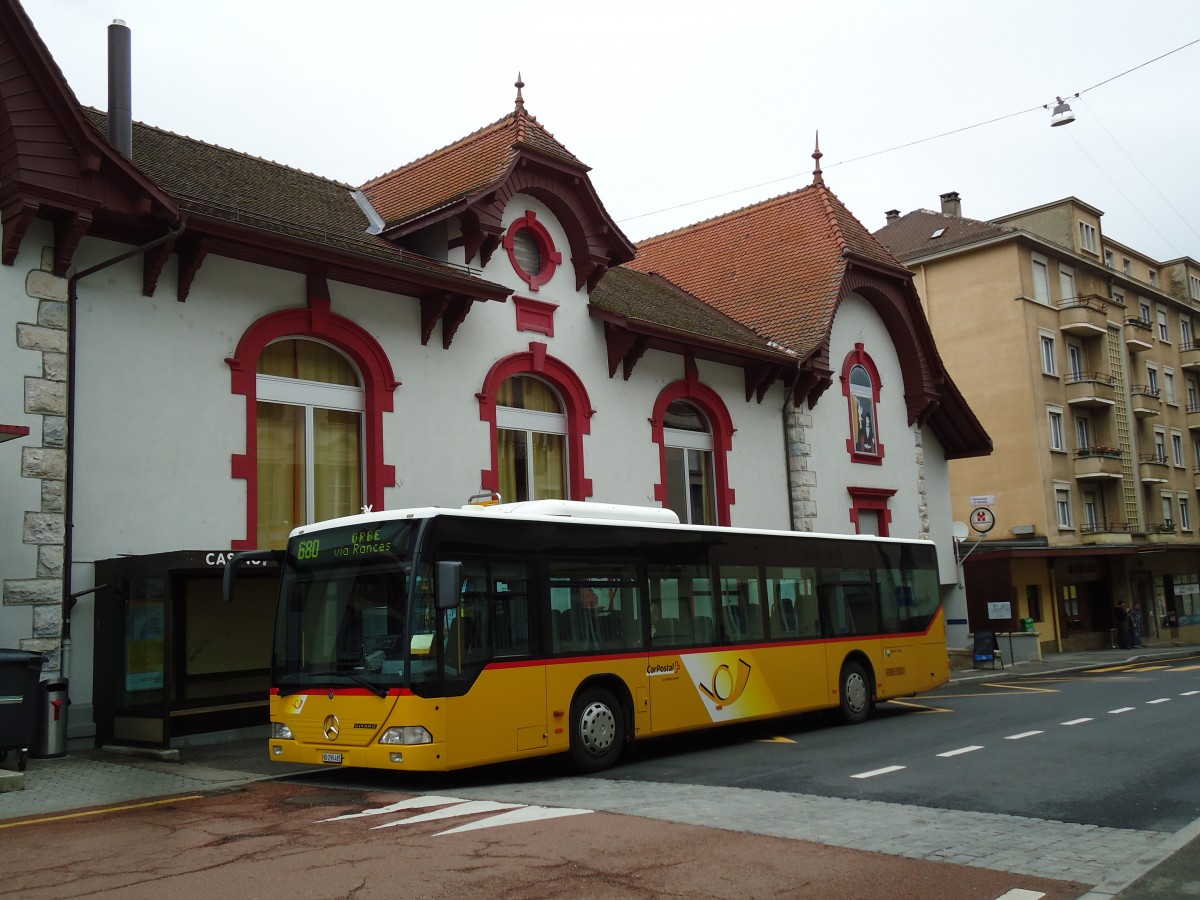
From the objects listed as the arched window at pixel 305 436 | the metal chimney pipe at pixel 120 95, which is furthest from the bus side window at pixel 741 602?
the metal chimney pipe at pixel 120 95

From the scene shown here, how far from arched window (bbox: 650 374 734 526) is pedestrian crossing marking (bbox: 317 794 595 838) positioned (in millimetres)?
12728

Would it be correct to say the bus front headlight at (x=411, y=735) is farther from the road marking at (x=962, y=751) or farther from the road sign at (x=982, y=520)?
the road sign at (x=982, y=520)

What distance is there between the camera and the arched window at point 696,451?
73.8 feet

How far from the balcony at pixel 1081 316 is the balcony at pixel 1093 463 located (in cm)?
443

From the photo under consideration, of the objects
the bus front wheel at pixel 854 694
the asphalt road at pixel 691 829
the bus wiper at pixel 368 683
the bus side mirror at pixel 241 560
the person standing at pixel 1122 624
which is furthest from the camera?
the person standing at pixel 1122 624

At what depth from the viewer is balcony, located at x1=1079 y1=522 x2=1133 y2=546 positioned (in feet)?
135

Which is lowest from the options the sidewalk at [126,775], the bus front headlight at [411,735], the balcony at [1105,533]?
the sidewalk at [126,775]

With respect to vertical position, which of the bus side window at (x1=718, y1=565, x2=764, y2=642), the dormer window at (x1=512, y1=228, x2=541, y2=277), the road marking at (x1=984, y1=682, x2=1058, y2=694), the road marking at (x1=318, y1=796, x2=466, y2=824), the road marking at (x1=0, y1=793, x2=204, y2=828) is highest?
the dormer window at (x1=512, y1=228, x2=541, y2=277)

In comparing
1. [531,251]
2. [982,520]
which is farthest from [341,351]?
[982,520]

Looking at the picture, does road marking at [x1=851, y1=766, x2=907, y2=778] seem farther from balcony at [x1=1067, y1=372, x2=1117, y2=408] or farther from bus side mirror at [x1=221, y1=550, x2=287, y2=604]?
balcony at [x1=1067, y1=372, x2=1117, y2=408]

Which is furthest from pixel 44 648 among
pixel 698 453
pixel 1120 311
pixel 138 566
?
pixel 1120 311

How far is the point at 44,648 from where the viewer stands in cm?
1279

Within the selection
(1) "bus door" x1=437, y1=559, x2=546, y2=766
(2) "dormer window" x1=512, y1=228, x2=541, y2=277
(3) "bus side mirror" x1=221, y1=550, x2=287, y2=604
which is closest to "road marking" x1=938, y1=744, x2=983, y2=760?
(1) "bus door" x1=437, y1=559, x2=546, y2=766

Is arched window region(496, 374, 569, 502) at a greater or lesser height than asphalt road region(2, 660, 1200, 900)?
greater
